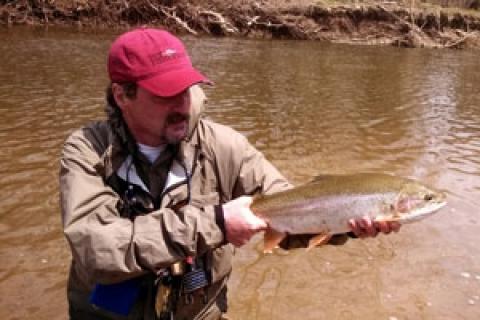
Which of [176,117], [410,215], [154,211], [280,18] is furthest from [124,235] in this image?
[280,18]

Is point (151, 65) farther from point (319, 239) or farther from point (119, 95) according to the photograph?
point (319, 239)

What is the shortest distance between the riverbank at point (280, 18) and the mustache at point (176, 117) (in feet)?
77.7

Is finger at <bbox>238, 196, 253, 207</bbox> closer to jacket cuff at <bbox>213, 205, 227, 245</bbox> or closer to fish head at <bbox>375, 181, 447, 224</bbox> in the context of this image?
jacket cuff at <bbox>213, 205, 227, 245</bbox>

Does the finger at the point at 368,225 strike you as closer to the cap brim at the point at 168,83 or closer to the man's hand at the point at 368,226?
the man's hand at the point at 368,226

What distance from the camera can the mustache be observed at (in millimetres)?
2994

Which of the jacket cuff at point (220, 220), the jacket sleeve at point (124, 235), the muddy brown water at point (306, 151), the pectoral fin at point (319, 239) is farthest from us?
the muddy brown water at point (306, 151)

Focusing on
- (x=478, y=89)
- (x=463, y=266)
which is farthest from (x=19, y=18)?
(x=463, y=266)

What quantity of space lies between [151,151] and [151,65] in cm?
47

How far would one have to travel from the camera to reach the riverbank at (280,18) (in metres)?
25.5

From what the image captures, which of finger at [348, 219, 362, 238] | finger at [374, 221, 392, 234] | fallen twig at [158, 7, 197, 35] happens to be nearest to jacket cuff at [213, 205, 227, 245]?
finger at [348, 219, 362, 238]

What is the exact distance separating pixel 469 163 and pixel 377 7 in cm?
2114

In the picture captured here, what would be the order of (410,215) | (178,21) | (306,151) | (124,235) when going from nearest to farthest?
(124,235)
(410,215)
(306,151)
(178,21)

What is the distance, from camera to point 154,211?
2.96 meters

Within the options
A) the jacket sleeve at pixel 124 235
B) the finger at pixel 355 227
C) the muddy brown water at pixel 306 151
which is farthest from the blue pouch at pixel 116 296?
the muddy brown water at pixel 306 151
